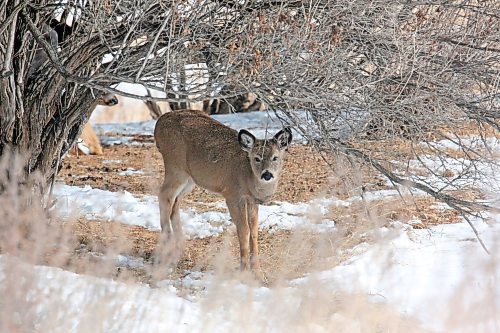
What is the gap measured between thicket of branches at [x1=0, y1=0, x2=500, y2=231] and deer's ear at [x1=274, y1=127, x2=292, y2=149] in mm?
417

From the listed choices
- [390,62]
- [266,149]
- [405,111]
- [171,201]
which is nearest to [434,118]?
[405,111]

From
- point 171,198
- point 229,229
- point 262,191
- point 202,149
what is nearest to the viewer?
point 262,191

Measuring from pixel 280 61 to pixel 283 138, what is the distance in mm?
2004

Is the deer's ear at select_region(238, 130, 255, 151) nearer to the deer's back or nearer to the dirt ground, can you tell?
the deer's back

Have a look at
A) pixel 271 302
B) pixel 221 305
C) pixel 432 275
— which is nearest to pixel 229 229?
pixel 432 275

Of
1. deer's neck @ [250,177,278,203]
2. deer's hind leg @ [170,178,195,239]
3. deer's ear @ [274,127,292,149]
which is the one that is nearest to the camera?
deer's ear @ [274,127,292,149]

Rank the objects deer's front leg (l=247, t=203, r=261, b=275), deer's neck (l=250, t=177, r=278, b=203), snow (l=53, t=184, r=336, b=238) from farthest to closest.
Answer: snow (l=53, t=184, r=336, b=238) < deer's neck (l=250, t=177, r=278, b=203) < deer's front leg (l=247, t=203, r=261, b=275)

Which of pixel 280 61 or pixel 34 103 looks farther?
pixel 34 103

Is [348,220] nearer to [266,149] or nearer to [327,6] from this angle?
[266,149]

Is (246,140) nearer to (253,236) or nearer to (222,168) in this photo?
(222,168)

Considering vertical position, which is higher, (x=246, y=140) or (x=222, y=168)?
(x=246, y=140)

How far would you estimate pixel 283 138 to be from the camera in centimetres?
904

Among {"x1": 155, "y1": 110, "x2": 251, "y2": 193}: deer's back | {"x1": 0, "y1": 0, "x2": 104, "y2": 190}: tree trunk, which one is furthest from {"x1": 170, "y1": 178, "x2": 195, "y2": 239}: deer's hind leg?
{"x1": 0, "y1": 0, "x2": 104, "y2": 190}: tree trunk

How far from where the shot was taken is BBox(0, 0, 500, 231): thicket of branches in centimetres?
698
